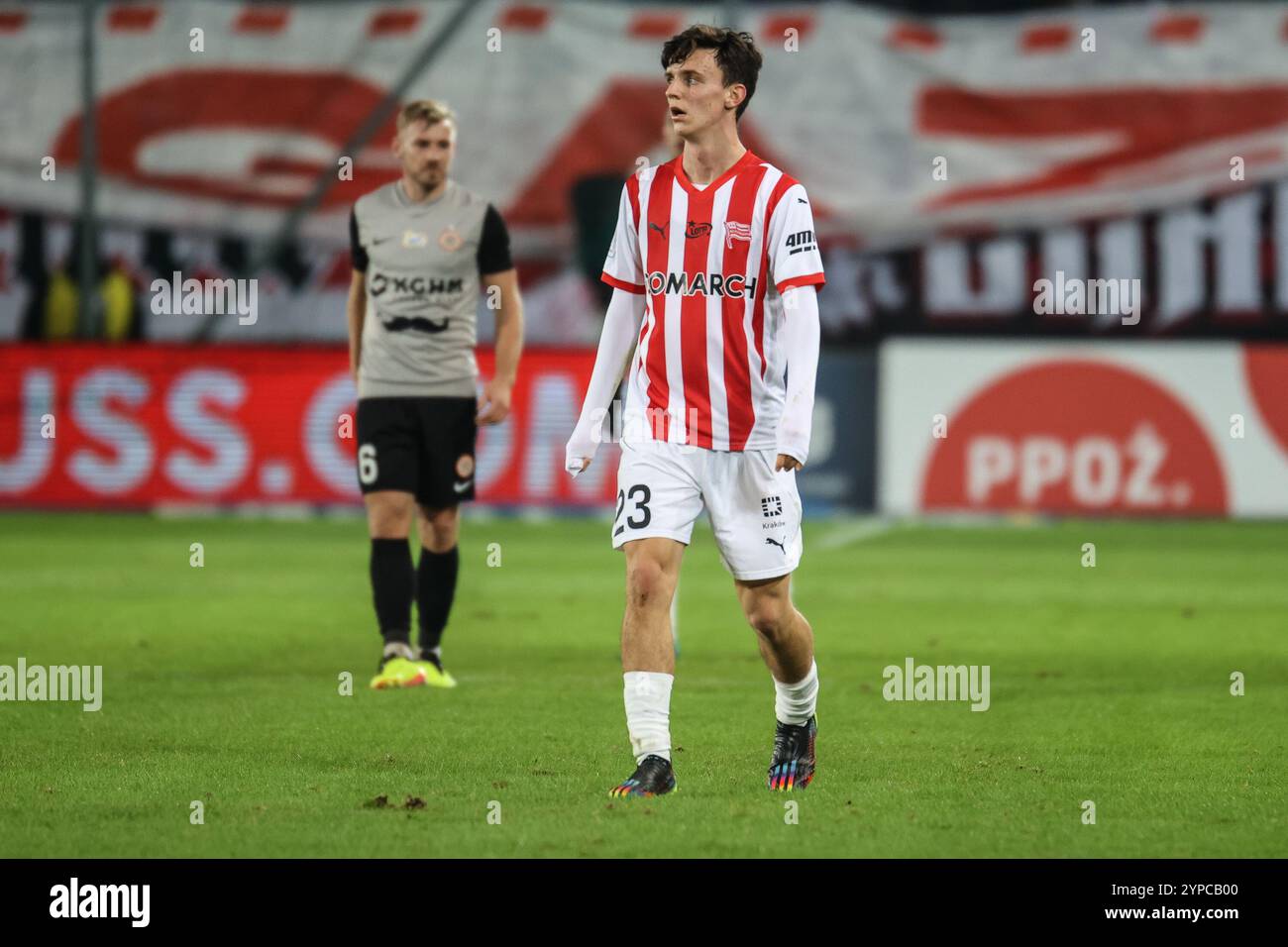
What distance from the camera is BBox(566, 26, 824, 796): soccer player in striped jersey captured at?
20.1ft

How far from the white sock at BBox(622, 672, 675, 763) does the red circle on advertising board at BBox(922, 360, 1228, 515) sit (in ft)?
40.9

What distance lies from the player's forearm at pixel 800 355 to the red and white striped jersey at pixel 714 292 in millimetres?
72

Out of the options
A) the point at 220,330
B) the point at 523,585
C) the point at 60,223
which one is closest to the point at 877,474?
the point at 523,585

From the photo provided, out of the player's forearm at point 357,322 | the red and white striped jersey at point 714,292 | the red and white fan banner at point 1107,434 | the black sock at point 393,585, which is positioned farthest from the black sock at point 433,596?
the red and white fan banner at point 1107,434

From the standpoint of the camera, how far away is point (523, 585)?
521 inches

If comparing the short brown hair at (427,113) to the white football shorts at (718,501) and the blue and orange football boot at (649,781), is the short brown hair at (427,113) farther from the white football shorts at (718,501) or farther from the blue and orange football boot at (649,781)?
the blue and orange football boot at (649,781)

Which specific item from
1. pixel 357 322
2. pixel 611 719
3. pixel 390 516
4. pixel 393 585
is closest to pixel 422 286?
pixel 357 322

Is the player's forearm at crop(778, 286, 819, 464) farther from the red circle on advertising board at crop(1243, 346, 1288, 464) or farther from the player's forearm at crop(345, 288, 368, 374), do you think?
the red circle on advertising board at crop(1243, 346, 1288, 464)

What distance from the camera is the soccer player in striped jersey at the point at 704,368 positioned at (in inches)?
241

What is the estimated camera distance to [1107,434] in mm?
18219

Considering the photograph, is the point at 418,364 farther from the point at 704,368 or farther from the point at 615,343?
the point at 704,368

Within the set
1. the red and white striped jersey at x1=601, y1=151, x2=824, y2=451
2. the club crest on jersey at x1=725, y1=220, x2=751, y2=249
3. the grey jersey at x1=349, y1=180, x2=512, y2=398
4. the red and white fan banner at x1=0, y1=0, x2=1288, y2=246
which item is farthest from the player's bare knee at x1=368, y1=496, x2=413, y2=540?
the red and white fan banner at x1=0, y1=0, x2=1288, y2=246

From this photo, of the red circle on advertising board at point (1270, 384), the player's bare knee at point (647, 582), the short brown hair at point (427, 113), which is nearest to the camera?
the player's bare knee at point (647, 582)
